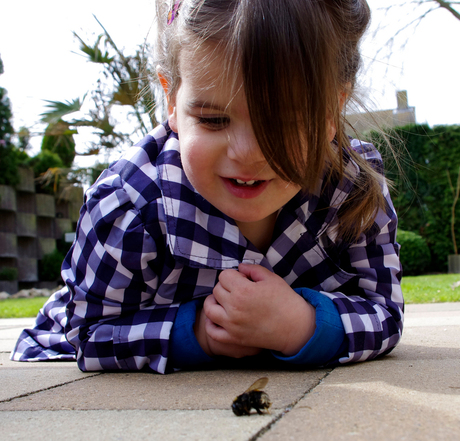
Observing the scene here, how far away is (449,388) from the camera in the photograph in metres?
0.83

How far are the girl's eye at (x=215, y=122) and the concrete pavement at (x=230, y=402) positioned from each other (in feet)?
1.78

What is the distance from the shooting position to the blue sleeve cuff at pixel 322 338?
1.10 m

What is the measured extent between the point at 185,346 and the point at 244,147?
0.52 meters

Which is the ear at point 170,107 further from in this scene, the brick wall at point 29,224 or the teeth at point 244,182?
the brick wall at point 29,224

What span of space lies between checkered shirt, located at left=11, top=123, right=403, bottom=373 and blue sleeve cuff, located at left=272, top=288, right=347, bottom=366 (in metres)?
0.02

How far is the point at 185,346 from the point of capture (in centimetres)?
119

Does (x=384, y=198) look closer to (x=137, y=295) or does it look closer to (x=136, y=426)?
(x=137, y=295)

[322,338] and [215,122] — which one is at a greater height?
[215,122]

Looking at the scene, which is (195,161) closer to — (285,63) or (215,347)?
(285,63)

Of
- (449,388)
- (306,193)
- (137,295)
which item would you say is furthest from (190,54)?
(449,388)

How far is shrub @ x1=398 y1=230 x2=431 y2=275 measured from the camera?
8273 millimetres

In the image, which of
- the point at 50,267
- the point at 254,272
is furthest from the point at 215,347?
the point at 50,267

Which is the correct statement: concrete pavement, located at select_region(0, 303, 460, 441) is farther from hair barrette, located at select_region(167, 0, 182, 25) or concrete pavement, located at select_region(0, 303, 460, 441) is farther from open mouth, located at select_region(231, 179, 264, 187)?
hair barrette, located at select_region(167, 0, 182, 25)

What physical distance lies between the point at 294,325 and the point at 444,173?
29.4ft
